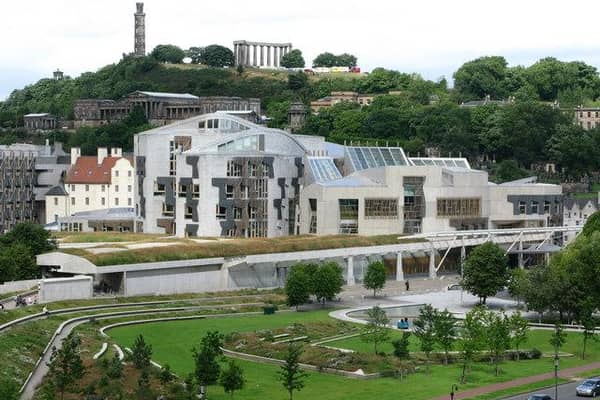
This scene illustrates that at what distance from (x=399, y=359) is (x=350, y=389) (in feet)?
20.0

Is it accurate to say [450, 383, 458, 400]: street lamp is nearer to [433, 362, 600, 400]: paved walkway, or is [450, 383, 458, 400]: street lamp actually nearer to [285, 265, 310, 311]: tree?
[433, 362, 600, 400]: paved walkway

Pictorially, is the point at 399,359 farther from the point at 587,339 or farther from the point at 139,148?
the point at 139,148

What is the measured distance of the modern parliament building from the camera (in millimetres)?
105938

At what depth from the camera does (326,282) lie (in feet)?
275

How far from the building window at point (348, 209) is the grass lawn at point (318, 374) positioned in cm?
2896

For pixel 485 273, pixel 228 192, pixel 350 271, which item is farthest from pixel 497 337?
pixel 228 192

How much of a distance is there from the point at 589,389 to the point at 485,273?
90.0 ft

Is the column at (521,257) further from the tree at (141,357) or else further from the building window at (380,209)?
the tree at (141,357)

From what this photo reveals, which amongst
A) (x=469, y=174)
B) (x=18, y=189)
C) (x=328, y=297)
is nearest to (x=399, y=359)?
(x=328, y=297)

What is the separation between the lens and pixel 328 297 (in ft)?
277

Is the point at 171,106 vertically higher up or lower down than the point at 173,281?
higher up

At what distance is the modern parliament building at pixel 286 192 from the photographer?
105938 millimetres

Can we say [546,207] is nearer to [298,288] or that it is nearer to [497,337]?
[298,288]

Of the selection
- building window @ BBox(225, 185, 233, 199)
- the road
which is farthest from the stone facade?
the road
